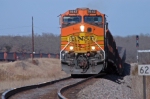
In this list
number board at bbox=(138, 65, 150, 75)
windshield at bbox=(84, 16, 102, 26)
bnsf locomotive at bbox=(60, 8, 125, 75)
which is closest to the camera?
number board at bbox=(138, 65, 150, 75)

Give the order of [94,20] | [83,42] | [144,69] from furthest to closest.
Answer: [94,20] → [83,42] → [144,69]

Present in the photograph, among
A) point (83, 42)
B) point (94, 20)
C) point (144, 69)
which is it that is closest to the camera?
point (144, 69)

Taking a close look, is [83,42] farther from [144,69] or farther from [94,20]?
[144,69]

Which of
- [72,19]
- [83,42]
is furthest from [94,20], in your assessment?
[83,42]

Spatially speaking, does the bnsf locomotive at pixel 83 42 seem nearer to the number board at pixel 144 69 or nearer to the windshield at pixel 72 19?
the windshield at pixel 72 19

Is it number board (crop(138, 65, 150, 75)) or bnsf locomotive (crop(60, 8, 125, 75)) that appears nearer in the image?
number board (crop(138, 65, 150, 75))

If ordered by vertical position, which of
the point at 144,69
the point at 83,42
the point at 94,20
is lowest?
the point at 144,69

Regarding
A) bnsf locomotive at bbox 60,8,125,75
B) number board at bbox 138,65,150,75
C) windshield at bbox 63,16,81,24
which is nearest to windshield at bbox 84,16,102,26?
bnsf locomotive at bbox 60,8,125,75

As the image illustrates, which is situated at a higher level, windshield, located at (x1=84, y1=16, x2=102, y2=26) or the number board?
windshield, located at (x1=84, y1=16, x2=102, y2=26)

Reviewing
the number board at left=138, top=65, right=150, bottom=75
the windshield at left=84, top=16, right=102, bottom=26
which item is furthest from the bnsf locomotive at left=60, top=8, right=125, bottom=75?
the number board at left=138, top=65, right=150, bottom=75

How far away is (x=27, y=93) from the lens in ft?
63.0

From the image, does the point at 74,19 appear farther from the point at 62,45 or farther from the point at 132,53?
the point at 132,53

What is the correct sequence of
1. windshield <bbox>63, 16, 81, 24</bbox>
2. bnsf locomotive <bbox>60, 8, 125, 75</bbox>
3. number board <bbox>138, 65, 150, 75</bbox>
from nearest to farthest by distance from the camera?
number board <bbox>138, 65, 150, 75</bbox> → bnsf locomotive <bbox>60, 8, 125, 75</bbox> → windshield <bbox>63, 16, 81, 24</bbox>

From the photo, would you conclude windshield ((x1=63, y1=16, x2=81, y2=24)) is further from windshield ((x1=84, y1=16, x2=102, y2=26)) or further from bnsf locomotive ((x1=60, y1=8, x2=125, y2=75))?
windshield ((x1=84, y1=16, x2=102, y2=26))
